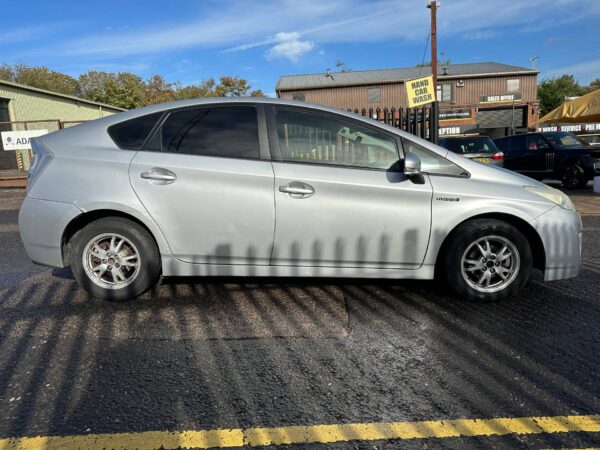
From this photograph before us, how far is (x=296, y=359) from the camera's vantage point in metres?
2.69

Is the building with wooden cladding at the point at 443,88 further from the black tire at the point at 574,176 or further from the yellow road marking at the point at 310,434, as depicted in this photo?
the yellow road marking at the point at 310,434

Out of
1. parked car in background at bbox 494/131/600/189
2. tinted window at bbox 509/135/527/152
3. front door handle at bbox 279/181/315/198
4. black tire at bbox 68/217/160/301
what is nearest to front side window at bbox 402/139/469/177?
front door handle at bbox 279/181/315/198

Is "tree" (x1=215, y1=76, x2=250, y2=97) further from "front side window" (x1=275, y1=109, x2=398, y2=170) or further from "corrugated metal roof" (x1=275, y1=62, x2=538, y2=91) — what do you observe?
"front side window" (x1=275, y1=109, x2=398, y2=170)

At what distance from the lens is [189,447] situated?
75.2 inches

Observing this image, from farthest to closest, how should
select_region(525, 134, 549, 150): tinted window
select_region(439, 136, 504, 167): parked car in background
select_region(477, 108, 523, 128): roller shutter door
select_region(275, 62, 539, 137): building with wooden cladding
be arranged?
1. select_region(275, 62, 539, 137): building with wooden cladding
2. select_region(477, 108, 523, 128): roller shutter door
3. select_region(525, 134, 549, 150): tinted window
4. select_region(439, 136, 504, 167): parked car in background

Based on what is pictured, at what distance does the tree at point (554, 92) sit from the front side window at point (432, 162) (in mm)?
65866

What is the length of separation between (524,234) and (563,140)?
10.7 m

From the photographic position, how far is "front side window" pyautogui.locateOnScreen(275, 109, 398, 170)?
11.5 feet

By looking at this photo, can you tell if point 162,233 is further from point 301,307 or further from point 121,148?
point 301,307

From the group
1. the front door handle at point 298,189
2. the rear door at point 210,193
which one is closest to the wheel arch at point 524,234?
the front door handle at point 298,189

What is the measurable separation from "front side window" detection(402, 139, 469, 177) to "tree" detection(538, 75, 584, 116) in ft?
216

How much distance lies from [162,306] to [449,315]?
230cm

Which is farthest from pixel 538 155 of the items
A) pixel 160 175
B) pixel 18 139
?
pixel 18 139

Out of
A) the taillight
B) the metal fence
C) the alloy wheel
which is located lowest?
A: the alloy wheel
